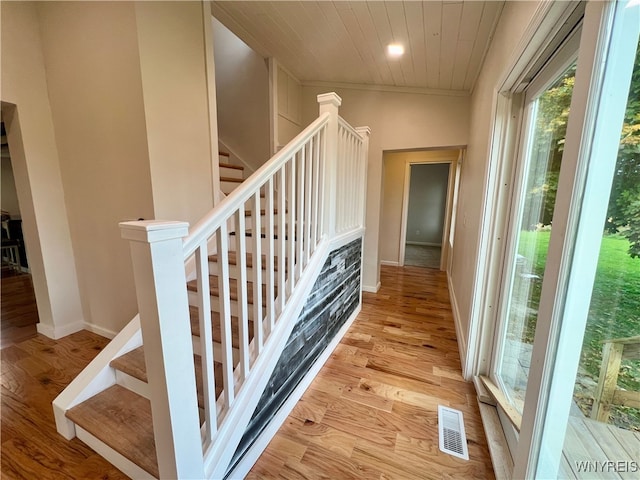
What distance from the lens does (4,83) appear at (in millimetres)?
1912

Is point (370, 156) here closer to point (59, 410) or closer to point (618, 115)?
point (618, 115)

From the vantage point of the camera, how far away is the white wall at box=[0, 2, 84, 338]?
1950mm

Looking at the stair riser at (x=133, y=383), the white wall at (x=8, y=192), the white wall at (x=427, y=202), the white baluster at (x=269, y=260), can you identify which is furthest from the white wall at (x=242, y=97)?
the white wall at (x=427, y=202)

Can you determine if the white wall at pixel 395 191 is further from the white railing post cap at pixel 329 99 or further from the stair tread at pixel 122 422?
the stair tread at pixel 122 422

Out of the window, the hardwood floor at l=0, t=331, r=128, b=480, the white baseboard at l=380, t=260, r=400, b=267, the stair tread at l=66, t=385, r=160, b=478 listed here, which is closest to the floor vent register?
the window

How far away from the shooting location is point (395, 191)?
486cm

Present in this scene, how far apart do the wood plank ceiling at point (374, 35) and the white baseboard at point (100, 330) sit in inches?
114

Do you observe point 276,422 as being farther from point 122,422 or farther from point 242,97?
point 242,97

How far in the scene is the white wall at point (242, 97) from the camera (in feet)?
9.91

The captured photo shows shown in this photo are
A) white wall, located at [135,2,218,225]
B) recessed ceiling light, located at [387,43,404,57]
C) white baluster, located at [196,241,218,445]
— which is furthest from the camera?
recessed ceiling light, located at [387,43,404,57]

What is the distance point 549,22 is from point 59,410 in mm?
2819

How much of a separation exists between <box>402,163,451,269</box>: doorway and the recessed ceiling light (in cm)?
488

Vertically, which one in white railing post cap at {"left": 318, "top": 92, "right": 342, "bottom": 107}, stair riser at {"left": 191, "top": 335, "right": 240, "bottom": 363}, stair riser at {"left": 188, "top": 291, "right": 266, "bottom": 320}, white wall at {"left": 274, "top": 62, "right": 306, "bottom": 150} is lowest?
stair riser at {"left": 191, "top": 335, "right": 240, "bottom": 363}

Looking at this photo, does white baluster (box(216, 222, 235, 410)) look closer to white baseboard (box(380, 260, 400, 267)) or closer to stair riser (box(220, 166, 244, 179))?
stair riser (box(220, 166, 244, 179))
